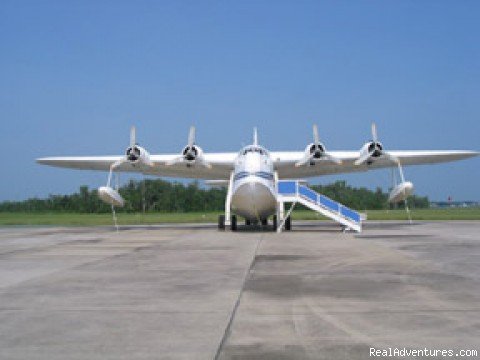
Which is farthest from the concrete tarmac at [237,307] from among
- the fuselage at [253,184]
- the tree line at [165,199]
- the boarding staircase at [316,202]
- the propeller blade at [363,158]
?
the tree line at [165,199]

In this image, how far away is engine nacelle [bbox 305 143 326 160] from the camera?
25812mm

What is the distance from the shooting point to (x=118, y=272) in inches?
406

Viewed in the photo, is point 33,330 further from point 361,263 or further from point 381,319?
A: point 361,263

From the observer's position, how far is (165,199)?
97438 millimetres

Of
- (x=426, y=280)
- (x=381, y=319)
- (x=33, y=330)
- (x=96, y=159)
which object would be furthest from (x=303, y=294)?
(x=96, y=159)

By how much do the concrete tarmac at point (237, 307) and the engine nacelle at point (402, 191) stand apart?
43.8ft

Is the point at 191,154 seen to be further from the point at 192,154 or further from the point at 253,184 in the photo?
the point at 253,184

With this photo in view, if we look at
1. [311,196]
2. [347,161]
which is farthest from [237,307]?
[347,161]

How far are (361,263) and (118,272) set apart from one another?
17.3 ft

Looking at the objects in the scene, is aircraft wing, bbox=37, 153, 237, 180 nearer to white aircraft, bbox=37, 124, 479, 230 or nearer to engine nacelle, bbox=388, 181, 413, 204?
white aircraft, bbox=37, 124, 479, 230

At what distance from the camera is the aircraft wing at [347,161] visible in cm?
2753

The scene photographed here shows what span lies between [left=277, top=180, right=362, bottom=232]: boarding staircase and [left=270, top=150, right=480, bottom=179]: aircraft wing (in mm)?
1925

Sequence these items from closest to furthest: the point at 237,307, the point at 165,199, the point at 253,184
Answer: the point at 237,307 < the point at 253,184 < the point at 165,199

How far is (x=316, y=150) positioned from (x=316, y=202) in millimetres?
2596
